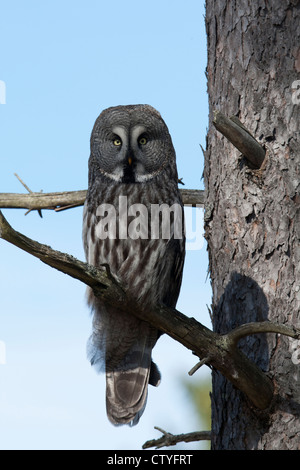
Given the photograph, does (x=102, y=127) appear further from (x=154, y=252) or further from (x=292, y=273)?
(x=292, y=273)

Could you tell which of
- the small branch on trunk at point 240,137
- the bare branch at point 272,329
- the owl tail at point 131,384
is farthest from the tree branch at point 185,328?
the owl tail at point 131,384

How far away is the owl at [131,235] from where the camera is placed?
341 cm

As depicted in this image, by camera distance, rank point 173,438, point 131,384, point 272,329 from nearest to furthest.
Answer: point 272,329
point 173,438
point 131,384

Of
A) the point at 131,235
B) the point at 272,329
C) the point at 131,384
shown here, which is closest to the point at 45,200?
the point at 131,235

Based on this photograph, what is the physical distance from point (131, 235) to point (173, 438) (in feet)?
3.53

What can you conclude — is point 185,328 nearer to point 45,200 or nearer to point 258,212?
point 258,212

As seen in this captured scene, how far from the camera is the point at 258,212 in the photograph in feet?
9.31

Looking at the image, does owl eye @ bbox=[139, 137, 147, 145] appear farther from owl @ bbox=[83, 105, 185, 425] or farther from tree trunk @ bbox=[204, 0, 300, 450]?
tree trunk @ bbox=[204, 0, 300, 450]

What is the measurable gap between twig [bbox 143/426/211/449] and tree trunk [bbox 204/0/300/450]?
9.4 inches

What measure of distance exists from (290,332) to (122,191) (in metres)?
1.53

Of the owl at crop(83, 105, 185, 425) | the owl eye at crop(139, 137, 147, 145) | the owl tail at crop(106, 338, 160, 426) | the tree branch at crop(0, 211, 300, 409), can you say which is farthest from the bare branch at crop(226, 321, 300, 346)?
the owl eye at crop(139, 137, 147, 145)

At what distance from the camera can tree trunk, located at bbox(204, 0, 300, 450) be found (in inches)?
106

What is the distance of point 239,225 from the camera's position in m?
2.90
